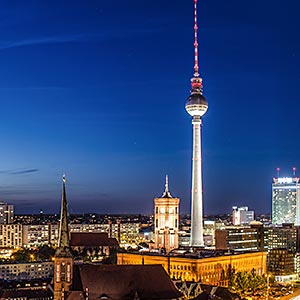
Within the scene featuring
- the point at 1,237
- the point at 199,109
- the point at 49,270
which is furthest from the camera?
the point at 1,237

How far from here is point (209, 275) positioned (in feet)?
326

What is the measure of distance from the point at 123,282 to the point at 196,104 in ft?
239

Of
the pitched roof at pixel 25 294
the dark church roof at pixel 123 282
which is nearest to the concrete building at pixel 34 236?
the pitched roof at pixel 25 294

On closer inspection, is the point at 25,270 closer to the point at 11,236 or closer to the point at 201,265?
the point at 201,265

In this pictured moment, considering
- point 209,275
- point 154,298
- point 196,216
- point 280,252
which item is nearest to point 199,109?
point 196,216

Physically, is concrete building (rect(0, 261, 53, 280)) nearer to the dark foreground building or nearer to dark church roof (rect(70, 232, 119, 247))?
dark church roof (rect(70, 232, 119, 247))

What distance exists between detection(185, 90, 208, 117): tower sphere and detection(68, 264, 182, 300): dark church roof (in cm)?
7104

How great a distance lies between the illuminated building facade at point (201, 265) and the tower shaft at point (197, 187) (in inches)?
950

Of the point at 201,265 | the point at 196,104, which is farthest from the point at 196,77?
the point at 201,265

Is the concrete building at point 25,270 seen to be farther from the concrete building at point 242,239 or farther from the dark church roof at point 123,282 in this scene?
the dark church roof at point 123,282

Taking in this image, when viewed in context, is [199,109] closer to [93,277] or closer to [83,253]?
[83,253]

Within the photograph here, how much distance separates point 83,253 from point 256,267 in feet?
142

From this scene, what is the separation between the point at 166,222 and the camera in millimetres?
118562

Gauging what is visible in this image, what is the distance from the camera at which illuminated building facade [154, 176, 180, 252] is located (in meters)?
118
